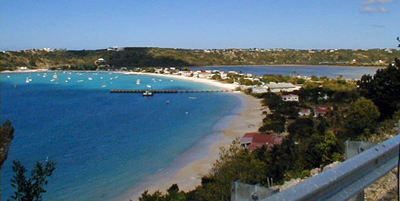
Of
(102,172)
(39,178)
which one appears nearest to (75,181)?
(102,172)

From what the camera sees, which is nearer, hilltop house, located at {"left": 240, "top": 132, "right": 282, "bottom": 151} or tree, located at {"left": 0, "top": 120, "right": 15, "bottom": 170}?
tree, located at {"left": 0, "top": 120, "right": 15, "bottom": 170}

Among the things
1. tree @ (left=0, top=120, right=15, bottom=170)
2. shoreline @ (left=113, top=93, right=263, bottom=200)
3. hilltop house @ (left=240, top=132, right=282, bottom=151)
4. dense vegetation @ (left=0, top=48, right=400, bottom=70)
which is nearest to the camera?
tree @ (left=0, top=120, right=15, bottom=170)

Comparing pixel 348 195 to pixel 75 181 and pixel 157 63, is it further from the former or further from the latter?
pixel 157 63

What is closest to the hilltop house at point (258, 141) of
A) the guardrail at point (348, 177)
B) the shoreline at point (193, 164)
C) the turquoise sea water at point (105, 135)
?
the shoreline at point (193, 164)

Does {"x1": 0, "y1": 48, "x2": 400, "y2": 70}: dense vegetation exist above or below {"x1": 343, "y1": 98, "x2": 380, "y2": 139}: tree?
below

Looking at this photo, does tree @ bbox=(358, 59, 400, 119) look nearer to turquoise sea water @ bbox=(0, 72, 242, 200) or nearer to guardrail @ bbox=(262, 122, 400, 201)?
turquoise sea water @ bbox=(0, 72, 242, 200)

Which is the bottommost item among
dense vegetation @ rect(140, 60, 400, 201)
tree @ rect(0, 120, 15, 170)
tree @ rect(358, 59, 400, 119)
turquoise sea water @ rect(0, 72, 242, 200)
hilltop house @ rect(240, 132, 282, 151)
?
turquoise sea water @ rect(0, 72, 242, 200)

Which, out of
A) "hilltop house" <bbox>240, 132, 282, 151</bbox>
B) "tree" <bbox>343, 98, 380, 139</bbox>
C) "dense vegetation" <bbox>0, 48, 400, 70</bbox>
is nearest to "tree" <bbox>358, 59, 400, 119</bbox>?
"tree" <bbox>343, 98, 380, 139</bbox>
